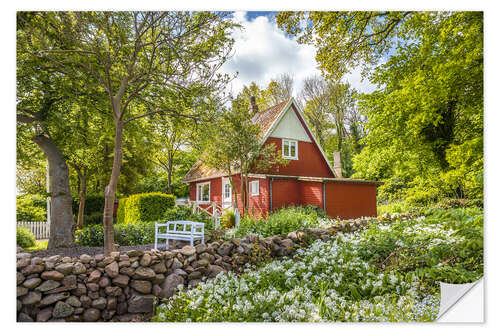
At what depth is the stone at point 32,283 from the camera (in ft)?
9.77

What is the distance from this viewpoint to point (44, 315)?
300cm

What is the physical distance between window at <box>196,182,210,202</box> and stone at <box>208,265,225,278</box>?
28.5 feet

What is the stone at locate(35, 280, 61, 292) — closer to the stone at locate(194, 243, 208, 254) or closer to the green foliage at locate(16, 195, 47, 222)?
the green foliage at locate(16, 195, 47, 222)

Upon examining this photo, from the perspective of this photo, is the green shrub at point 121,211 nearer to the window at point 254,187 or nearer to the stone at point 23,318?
the window at point 254,187

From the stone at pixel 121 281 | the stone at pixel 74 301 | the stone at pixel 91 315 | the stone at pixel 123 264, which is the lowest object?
the stone at pixel 91 315

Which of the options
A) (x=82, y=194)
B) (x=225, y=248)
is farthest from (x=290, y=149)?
(x=225, y=248)

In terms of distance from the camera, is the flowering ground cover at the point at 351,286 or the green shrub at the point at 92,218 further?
the green shrub at the point at 92,218

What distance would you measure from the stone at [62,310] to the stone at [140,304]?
21.6 inches

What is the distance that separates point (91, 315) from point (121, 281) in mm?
426

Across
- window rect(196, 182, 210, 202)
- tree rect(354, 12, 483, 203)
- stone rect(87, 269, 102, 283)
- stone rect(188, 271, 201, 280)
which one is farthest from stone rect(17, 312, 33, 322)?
window rect(196, 182, 210, 202)

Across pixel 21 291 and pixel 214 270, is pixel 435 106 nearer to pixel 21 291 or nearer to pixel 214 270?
pixel 214 270

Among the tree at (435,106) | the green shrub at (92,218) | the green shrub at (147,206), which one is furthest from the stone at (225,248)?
the green shrub at (147,206)

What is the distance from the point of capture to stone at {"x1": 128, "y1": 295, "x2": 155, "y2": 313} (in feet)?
10.7
